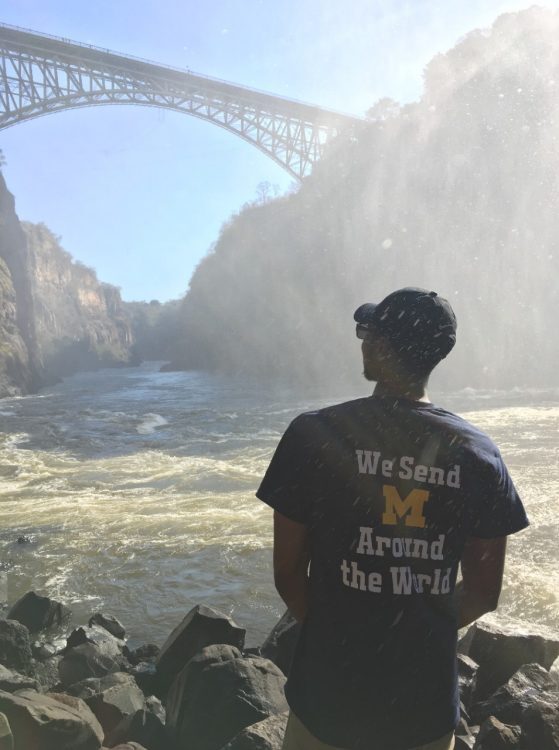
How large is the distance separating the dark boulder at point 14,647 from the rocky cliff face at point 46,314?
23.7 metres

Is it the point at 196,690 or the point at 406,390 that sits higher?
the point at 406,390

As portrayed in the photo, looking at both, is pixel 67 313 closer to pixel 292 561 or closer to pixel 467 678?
pixel 467 678

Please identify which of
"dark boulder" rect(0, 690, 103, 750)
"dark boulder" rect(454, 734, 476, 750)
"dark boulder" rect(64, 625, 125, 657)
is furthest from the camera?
"dark boulder" rect(64, 625, 125, 657)

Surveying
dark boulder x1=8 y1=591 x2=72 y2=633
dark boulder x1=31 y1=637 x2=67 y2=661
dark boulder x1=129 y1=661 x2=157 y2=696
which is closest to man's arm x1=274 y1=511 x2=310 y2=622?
dark boulder x1=129 y1=661 x2=157 y2=696

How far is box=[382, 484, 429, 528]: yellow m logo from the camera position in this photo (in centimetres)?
129

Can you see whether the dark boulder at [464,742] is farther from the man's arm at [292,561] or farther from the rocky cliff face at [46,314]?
the rocky cliff face at [46,314]

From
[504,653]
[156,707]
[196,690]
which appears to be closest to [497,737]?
A: [504,653]

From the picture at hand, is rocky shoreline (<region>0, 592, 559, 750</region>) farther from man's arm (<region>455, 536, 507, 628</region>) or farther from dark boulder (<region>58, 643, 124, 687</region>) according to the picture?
man's arm (<region>455, 536, 507, 628</region>)

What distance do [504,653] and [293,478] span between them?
2953mm

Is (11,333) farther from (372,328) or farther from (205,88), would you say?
(372,328)

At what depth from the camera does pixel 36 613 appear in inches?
185

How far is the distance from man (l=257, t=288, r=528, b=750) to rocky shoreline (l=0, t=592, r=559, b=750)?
1409 mm

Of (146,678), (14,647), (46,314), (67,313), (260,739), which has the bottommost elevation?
(146,678)

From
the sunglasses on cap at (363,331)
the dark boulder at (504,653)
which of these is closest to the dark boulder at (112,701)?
the dark boulder at (504,653)
